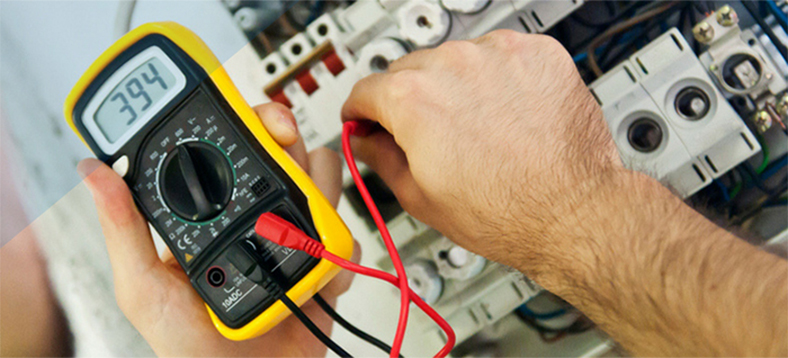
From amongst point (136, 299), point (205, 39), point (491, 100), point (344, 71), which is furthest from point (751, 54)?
point (136, 299)

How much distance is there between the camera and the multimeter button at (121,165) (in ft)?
1.72

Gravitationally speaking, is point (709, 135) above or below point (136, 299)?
below

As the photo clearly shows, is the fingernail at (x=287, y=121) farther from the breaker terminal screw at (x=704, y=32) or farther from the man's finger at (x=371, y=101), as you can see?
the breaker terminal screw at (x=704, y=32)

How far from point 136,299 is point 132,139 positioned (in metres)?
0.16

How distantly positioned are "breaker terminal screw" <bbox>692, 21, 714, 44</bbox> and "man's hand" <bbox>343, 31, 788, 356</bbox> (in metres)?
0.29

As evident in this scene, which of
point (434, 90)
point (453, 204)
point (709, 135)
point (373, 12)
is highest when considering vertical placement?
point (373, 12)

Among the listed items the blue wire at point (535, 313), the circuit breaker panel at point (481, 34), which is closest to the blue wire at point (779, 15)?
the circuit breaker panel at point (481, 34)

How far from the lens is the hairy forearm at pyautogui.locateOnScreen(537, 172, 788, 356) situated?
0.39 metres

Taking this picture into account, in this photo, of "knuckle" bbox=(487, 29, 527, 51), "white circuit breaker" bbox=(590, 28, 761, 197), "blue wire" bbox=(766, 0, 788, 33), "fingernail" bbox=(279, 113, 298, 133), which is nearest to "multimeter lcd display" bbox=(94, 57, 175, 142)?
"fingernail" bbox=(279, 113, 298, 133)

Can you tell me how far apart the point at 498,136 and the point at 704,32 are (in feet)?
1.38

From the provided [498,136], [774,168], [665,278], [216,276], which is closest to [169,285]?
[216,276]

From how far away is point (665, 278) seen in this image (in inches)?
17.3

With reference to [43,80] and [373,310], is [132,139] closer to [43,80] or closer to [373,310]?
[43,80]

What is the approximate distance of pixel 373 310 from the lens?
2.20 ft
